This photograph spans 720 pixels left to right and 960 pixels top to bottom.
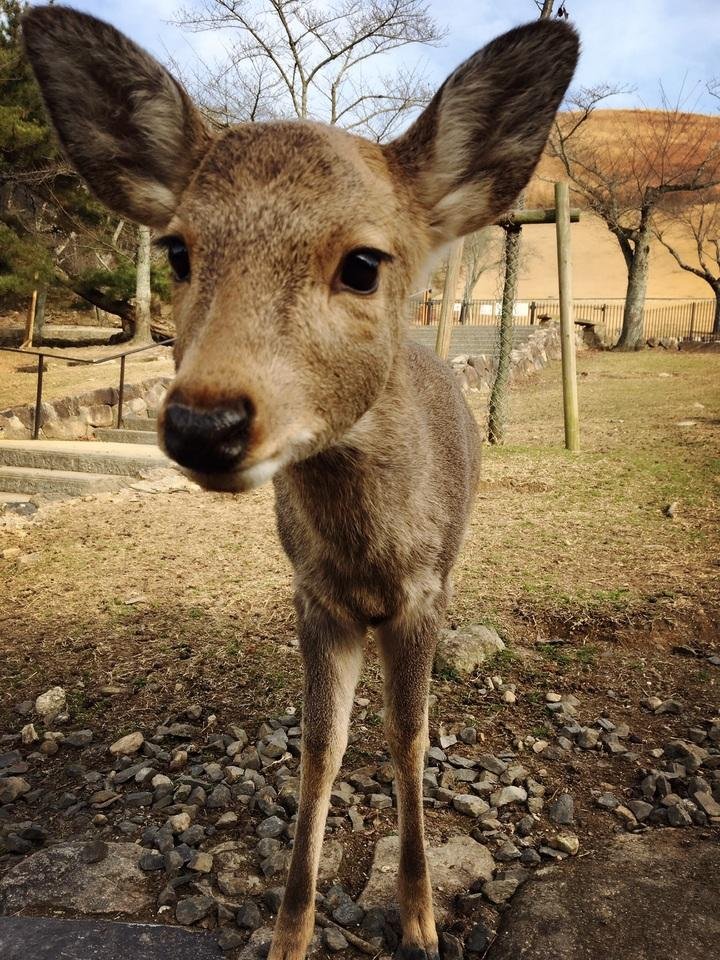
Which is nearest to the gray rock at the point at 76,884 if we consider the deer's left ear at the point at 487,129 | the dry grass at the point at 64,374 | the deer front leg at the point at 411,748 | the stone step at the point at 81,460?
the deer front leg at the point at 411,748

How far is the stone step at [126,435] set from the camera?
36.7 ft

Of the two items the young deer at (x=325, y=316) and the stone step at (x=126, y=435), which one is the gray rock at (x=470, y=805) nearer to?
the young deer at (x=325, y=316)

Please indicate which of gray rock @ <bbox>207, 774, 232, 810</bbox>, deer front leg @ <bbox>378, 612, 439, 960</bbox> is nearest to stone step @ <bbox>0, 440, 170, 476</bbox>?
gray rock @ <bbox>207, 774, 232, 810</bbox>

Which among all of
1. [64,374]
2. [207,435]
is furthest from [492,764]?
[64,374]

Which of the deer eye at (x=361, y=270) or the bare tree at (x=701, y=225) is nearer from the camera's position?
the deer eye at (x=361, y=270)

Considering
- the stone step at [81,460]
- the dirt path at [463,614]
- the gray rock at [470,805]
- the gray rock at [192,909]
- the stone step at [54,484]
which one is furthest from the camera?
the stone step at [81,460]

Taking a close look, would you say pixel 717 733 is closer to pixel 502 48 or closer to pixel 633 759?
pixel 633 759

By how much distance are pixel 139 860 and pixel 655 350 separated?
98.7ft

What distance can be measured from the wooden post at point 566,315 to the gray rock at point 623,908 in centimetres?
729

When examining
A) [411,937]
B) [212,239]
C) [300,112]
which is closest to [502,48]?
[212,239]

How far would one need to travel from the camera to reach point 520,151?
A: 234 centimetres

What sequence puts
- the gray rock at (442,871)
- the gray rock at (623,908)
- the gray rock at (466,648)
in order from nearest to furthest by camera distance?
the gray rock at (623,908), the gray rock at (442,871), the gray rock at (466,648)

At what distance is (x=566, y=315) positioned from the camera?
9594 mm

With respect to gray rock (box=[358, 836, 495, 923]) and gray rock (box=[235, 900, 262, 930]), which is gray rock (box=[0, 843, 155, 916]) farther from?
gray rock (box=[358, 836, 495, 923])
